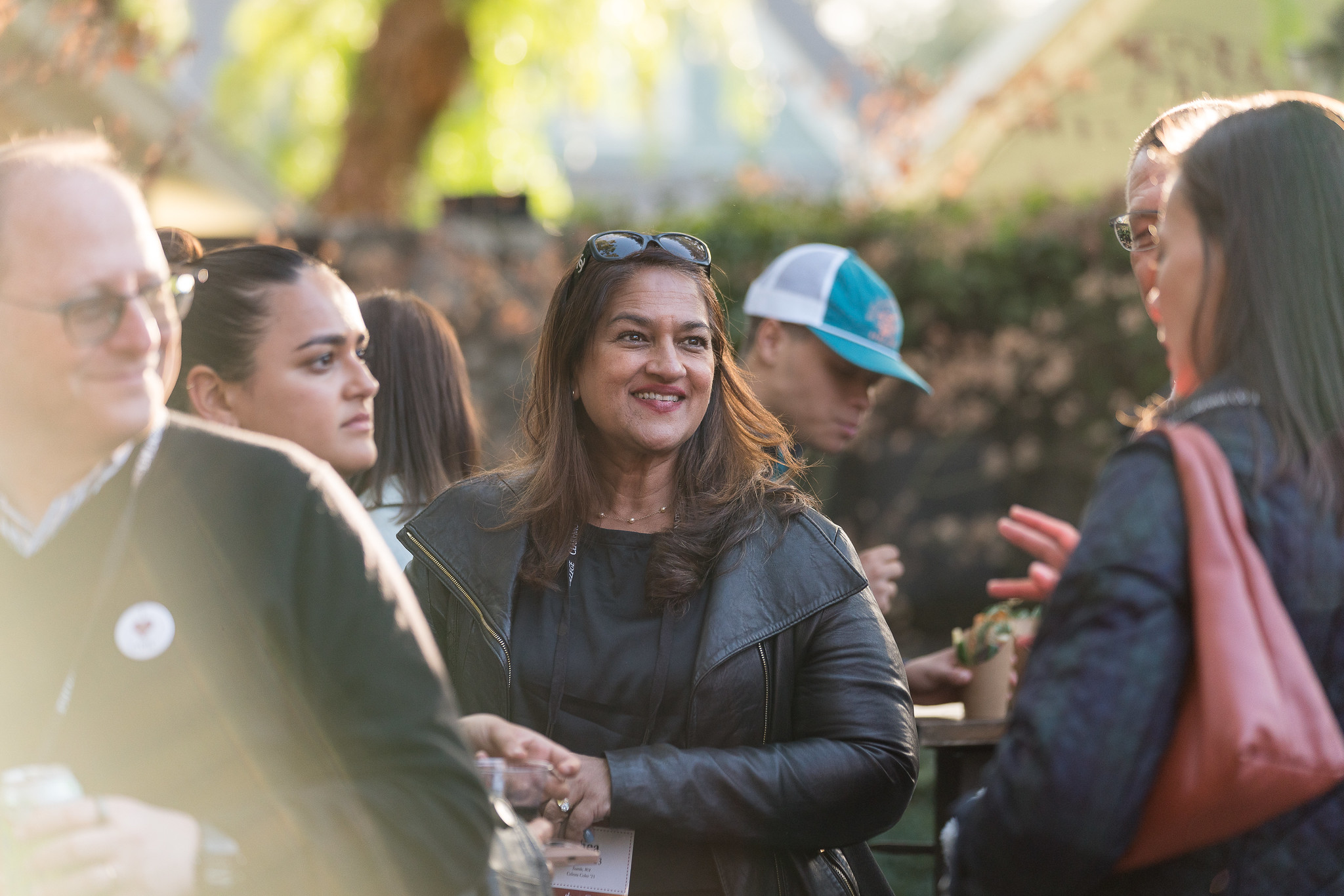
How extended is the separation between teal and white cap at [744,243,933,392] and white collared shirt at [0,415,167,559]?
2703mm

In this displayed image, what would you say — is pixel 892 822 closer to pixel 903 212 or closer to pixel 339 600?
pixel 339 600

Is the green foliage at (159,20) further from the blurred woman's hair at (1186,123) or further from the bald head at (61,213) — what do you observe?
the blurred woman's hair at (1186,123)

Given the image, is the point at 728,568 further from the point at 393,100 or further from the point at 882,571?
the point at 393,100

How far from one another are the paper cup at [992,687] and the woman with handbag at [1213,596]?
1556 mm

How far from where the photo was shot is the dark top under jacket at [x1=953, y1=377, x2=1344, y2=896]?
1.70 meters

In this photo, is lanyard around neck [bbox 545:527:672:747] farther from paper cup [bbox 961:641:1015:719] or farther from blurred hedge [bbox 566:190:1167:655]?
blurred hedge [bbox 566:190:1167:655]

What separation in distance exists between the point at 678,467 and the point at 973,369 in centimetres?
575

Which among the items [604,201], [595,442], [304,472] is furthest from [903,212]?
[304,472]

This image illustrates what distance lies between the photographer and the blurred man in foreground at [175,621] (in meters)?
1.50

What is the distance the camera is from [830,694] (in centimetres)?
266

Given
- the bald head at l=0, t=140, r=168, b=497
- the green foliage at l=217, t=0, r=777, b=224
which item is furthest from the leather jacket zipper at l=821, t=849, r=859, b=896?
the green foliage at l=217, t=0, r=777, b=224

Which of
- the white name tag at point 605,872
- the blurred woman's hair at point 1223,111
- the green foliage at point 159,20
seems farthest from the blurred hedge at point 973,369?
the blurred woman's hair at point 1223,111

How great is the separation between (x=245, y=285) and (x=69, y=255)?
1684 millimetres

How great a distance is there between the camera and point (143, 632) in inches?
59.1
